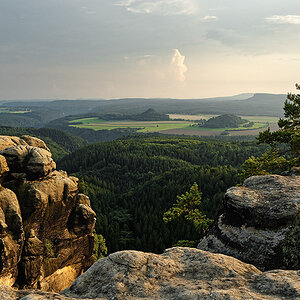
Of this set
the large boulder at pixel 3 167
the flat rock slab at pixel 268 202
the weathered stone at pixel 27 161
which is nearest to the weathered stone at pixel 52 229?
the weathered stone at pixel 27 161

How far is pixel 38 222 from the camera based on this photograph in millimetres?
32312

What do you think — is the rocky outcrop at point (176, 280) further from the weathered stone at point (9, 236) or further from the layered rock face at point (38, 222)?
the layered rock face at point (38, 222)

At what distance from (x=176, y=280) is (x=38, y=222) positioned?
26.2 meters

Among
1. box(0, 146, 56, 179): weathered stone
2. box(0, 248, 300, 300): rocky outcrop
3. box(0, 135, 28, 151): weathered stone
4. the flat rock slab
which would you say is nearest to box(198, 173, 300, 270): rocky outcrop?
the flat rock slab

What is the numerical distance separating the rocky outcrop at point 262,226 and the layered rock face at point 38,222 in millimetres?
23094

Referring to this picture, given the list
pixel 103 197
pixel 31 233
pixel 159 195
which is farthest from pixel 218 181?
pixel 31 233

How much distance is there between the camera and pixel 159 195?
16262 cm

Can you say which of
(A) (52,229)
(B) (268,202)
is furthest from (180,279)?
(A) (52,229)

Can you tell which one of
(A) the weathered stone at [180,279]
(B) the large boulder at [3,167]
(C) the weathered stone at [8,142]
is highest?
(C) the weathered stone at [8,142]

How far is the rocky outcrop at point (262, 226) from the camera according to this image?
17031 mm

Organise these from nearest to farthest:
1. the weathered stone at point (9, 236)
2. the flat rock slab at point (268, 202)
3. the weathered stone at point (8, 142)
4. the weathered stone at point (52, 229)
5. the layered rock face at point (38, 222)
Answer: the flat rock slab at point (268, 202)
the weathered stone at point (9, 236)
the layered rock face at point (38, 222)
the weathered stone at point (52, 229)
the weathered stone at point (8, 142)

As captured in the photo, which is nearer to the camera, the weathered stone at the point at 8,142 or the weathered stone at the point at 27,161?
the weathered stone at the point at 27,161

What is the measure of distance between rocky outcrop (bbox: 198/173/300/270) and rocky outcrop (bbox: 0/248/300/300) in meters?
3.71

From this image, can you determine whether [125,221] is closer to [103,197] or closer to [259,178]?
[103,197]
